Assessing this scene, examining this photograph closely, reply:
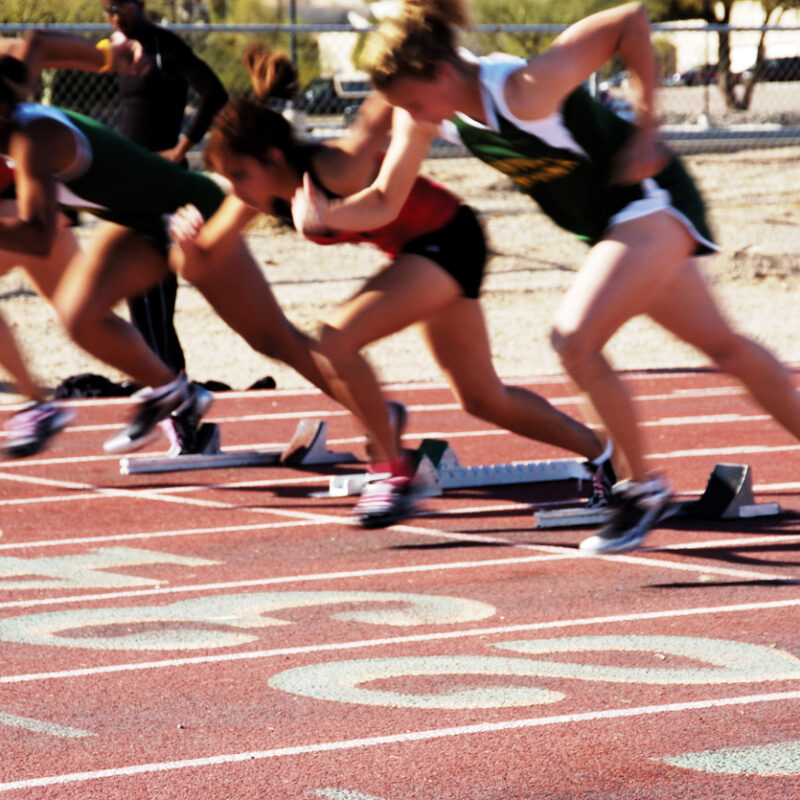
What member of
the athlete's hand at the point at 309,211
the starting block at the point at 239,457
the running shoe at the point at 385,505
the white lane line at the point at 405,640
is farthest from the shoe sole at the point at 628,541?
the starting block at the point at 239,457

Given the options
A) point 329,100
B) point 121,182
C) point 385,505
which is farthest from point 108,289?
point 329,100

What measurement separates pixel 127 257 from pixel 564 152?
200 centimetres

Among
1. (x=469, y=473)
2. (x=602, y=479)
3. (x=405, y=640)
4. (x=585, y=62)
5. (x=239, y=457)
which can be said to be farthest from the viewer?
(x=239, y=457)

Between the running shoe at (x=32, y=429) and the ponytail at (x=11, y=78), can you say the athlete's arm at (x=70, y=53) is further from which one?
the running shoe at (x=32, y=429)

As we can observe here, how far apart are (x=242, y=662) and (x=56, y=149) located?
Answer: 2129 mm

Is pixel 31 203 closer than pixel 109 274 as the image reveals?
Yes

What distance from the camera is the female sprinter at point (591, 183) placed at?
191 inches

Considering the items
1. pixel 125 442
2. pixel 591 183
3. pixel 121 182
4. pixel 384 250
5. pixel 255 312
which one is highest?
pixel 591 183

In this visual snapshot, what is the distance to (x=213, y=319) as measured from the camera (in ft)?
49.9

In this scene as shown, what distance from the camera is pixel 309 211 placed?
5305 mm

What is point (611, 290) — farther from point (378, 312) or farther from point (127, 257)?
point (127, 257)

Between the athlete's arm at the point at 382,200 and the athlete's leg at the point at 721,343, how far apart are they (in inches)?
35.0

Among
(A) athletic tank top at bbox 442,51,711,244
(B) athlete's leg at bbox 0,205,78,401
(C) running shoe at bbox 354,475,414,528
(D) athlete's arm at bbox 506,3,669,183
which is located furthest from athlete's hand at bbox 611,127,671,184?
(B) athlete's leg at bbox 0,205,78,401

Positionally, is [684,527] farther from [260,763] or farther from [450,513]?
[260,763]
